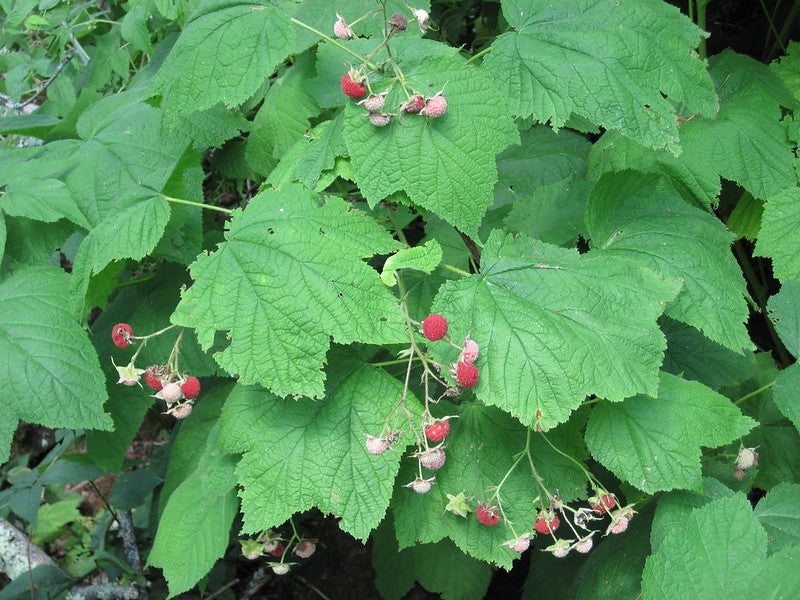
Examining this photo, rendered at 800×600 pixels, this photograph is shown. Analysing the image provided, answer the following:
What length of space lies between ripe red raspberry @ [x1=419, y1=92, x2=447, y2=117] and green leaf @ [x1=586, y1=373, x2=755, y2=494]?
83 centimetres

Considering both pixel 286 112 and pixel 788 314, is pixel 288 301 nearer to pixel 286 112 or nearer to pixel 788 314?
pixel 286 112

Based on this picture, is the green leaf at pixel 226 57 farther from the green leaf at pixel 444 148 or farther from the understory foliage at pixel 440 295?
the green leaf at pixel 444 148

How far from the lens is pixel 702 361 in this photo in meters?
2.18

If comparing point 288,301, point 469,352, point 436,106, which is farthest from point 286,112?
point 469,352

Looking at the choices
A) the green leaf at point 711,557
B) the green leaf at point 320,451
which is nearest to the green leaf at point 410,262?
the green leaf at point 320,451

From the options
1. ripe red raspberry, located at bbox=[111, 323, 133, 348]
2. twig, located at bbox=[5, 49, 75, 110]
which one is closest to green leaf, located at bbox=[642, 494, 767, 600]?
ripe red raspberry, located at bbox=[111, 323, 133, 348]

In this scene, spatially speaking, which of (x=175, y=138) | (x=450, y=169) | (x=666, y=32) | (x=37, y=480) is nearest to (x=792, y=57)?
(x=666, y=32)

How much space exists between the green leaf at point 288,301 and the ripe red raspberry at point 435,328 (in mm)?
86

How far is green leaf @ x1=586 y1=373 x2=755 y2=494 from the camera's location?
1.62 m

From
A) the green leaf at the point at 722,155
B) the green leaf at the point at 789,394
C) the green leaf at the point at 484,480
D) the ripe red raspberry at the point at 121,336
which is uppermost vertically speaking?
the green leaf at the point at 722,155

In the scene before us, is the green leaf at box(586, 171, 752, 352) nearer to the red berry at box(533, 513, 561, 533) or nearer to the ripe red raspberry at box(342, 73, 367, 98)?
the red berry at box(533, 513, 561, 533)

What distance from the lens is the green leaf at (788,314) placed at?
1934mm

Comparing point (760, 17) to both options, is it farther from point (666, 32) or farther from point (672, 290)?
point (672, 290)

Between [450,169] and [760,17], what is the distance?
2.55m
